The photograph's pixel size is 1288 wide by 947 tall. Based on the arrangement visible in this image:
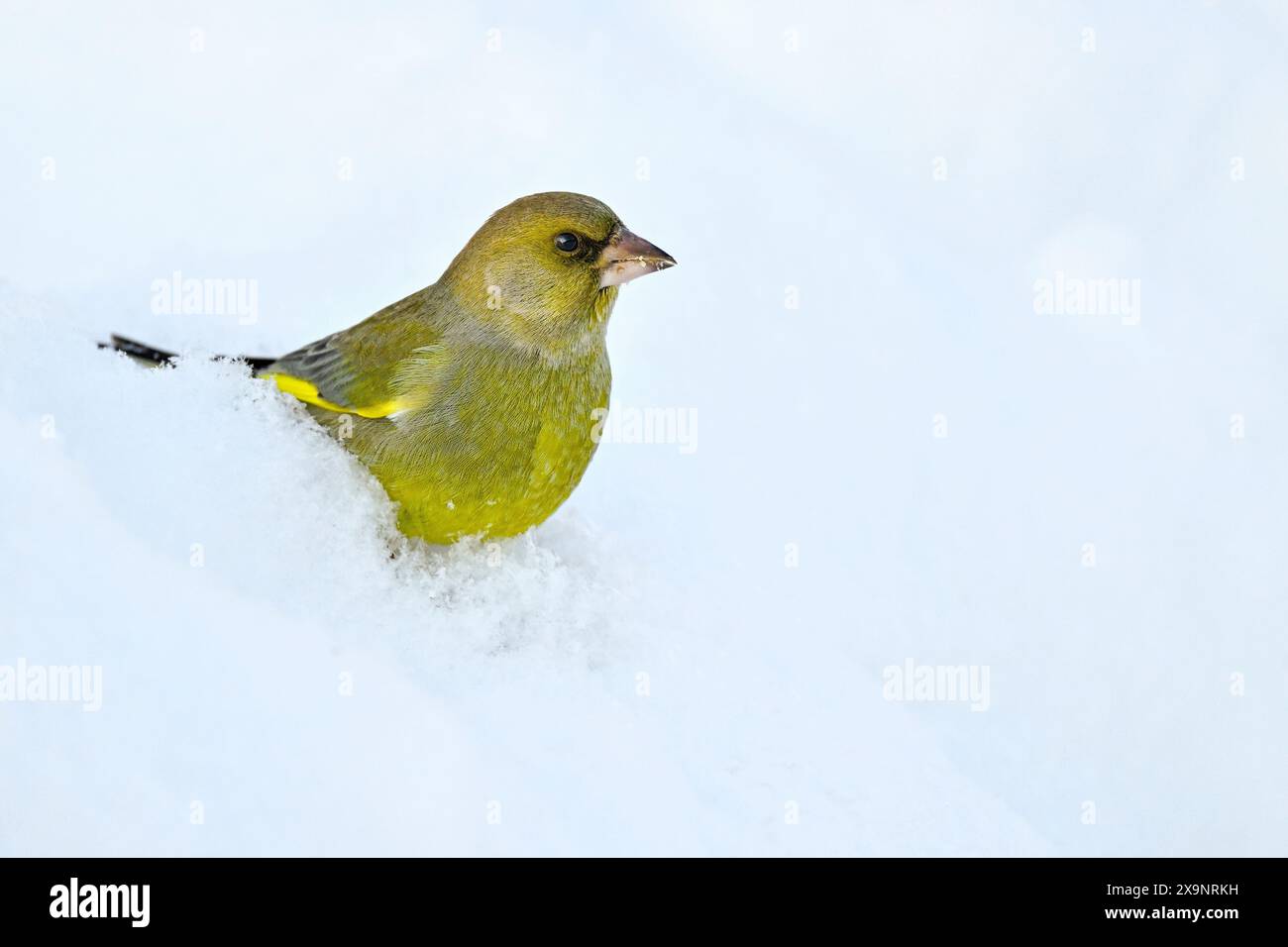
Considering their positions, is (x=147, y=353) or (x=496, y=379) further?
(x=147, y=353)

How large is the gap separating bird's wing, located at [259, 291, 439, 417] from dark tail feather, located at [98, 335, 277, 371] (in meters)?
0.13

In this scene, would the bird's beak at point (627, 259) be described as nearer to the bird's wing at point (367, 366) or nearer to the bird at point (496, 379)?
the bird at point (496, 379)

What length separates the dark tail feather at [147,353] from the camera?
446cm

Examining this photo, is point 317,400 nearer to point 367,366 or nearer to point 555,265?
point 367,366

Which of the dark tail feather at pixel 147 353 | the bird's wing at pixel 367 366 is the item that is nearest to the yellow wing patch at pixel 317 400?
the bird's wing at pixel 367 366

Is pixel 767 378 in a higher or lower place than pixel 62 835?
higher

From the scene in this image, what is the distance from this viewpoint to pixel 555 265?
4.19m

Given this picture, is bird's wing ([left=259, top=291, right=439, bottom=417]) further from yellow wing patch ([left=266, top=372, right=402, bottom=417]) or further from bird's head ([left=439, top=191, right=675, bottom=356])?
bird's head ([left=439, top=191, right=675, bottom=356])

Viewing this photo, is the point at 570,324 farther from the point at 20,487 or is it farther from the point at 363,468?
the point at 20,487

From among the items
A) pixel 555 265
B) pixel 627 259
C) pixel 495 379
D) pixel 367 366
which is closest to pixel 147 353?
pixel 367 366

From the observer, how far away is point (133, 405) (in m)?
3.75

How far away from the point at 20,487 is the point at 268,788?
42.3 inches

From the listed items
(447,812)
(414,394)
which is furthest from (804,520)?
(447,812)

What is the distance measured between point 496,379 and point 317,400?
26.6 inches
